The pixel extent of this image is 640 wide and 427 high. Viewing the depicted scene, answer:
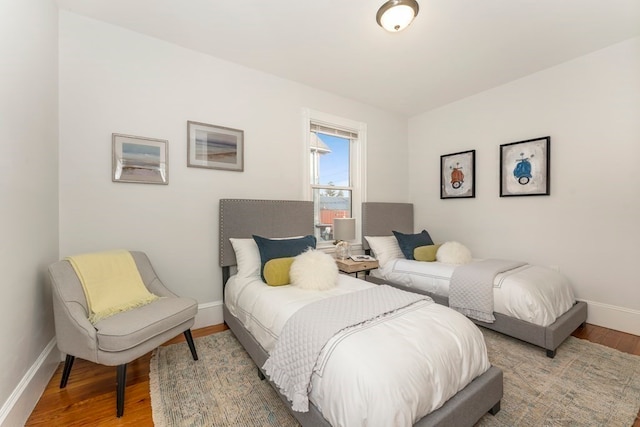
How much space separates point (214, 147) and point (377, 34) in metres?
1.95

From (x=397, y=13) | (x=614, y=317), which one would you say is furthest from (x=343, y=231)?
(x=614, y=317)

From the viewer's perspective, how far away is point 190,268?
8.75 feet

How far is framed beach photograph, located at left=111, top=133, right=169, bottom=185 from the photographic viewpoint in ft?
7.59

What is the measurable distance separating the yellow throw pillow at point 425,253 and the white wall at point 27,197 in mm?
3423

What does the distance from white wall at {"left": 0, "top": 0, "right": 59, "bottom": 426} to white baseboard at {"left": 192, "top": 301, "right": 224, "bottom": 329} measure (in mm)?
1043

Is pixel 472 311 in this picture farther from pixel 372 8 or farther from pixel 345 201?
pixel 372 8

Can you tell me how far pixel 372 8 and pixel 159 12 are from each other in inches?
69.1

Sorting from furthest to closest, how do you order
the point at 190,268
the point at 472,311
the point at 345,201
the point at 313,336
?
the point at 345,201 → the point at 190,268 → the point at 472,311 → the point at 313,336

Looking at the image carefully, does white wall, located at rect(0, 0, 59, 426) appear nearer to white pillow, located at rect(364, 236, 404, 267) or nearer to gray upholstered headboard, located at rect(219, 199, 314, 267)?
gray upholstered headboard, located at rect(219, 199, 314, 267)

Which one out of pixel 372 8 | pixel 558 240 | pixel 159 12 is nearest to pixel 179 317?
pixel 159 12

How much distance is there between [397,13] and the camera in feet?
6.23

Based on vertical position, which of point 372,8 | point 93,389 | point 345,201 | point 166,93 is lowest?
point 93,389

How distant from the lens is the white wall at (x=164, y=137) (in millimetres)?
2174

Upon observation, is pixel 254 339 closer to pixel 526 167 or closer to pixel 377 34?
pixel 377 34
